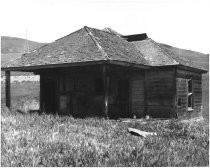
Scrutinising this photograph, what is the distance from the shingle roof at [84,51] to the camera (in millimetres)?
14950

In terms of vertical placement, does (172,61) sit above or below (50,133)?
above

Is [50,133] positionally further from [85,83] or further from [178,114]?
[178,114]

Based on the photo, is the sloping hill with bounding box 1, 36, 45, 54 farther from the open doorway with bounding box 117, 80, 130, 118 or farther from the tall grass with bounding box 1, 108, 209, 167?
the tall grass with bounding box 1, 108, 209, 167

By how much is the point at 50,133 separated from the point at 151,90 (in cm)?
887

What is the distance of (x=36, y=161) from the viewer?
21.9 feet

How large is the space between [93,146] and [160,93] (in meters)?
9.73

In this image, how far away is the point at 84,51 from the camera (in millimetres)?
15469

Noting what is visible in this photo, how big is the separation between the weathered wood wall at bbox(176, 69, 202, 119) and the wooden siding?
1.76 feet

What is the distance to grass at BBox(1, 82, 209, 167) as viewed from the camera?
695cm

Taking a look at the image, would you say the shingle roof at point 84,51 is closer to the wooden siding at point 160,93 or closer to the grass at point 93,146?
the wooden siding at point 160,93

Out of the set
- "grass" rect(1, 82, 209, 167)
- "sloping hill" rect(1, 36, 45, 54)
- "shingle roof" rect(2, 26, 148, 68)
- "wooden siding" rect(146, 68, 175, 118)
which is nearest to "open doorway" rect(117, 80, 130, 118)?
"wooden siding" rect(146, 68, 175, 118)

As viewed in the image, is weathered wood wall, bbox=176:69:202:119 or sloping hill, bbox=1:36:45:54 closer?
weathered wood wall, bbox=176:69:202:119

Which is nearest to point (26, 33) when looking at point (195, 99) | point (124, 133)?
point (195, 99)

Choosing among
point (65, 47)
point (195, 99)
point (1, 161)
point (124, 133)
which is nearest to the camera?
point (1, 161)
